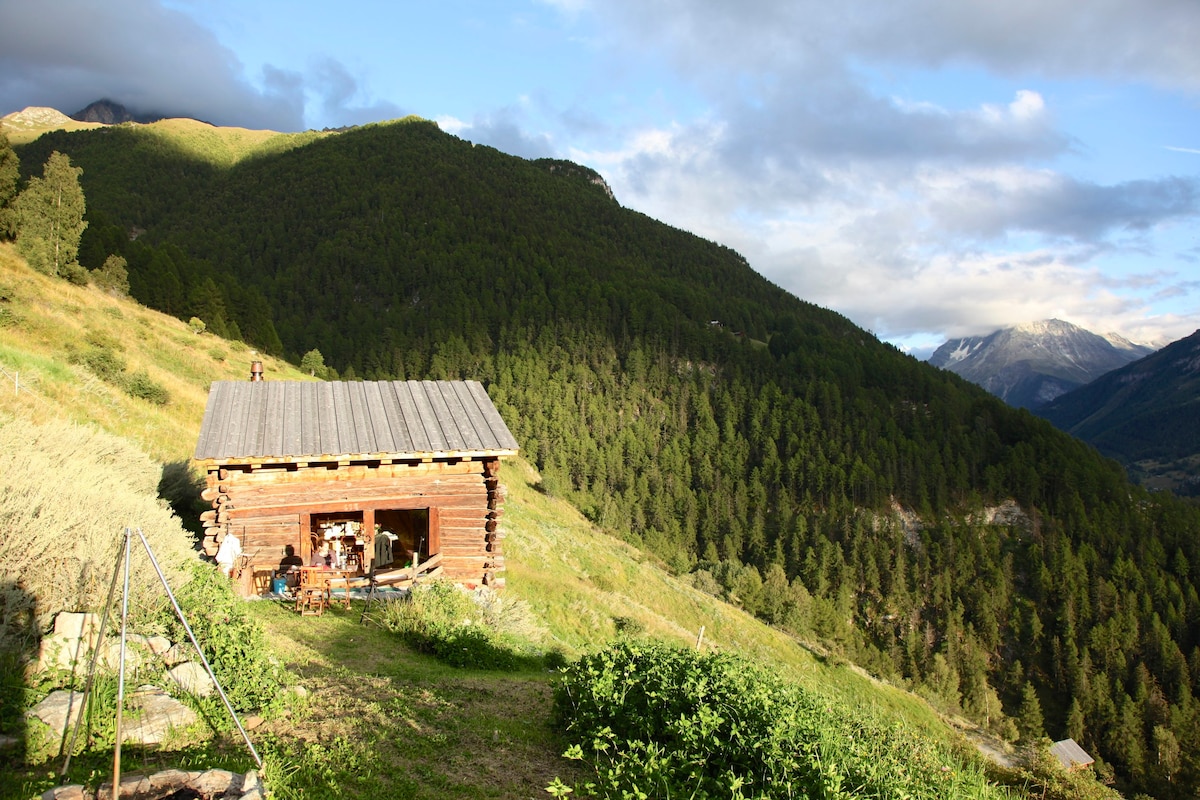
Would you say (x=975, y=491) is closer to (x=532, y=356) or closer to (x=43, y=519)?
(x=532, y=356)

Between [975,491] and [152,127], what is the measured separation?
23449 centimetres

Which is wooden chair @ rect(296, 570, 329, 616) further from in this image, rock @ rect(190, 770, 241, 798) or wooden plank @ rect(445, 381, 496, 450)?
rock @ rect(190, 770, 241, 798)

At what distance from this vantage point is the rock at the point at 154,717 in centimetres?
592

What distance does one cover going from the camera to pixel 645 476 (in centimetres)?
11594

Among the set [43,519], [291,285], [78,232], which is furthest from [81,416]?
[291,285]

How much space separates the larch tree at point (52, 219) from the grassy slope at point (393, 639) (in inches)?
48.5

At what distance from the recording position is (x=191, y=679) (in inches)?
268

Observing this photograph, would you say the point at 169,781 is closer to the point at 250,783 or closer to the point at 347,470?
the point at 250,783

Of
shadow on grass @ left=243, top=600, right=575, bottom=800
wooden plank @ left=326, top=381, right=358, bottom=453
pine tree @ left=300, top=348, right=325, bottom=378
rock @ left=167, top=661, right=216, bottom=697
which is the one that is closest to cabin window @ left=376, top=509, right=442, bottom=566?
wooden plank @ left=326, top=381, right=358, bottom=453

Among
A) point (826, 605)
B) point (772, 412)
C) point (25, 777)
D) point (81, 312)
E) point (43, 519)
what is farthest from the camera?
point (772, 412)

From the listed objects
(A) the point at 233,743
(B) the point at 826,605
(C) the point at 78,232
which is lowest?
(B) the point at 826,605

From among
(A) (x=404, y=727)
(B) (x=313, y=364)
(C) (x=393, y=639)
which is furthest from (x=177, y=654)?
(B) (x=313, y=364)

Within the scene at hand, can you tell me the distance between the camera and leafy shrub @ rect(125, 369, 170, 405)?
24.0 meters

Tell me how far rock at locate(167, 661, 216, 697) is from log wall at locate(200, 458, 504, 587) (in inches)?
313
